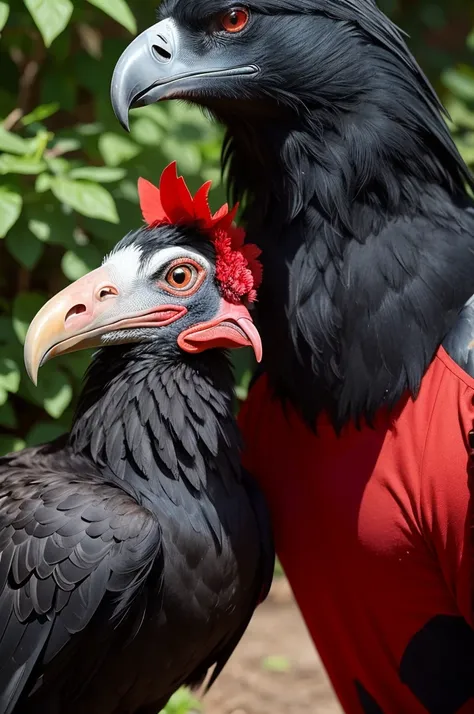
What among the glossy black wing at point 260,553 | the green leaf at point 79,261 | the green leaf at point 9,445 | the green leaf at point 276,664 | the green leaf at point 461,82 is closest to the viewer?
the glossy black wing at point 260,553

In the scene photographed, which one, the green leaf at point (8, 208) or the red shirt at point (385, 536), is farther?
the green leaf at point (8, 208)

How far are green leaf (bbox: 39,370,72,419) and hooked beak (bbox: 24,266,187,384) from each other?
2.71ft

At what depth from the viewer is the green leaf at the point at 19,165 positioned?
2729 mm

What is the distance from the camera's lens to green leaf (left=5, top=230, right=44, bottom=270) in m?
2.84

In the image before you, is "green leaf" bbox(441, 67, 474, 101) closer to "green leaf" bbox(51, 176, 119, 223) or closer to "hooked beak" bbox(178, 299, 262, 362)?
"green leaf" bbox(51, 176, 119, 223)

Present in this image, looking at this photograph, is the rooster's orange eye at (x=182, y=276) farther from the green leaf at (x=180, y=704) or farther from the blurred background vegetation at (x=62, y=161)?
the green leaf at (x=180, y=704)

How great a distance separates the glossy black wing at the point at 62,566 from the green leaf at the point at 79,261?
0.97 meters

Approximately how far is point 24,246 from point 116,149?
48 centimetres

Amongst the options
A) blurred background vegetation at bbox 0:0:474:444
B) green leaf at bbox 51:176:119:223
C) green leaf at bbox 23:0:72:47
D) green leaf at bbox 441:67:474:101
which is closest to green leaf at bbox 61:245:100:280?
blurred background vegetation at bbox 0:0:474:444

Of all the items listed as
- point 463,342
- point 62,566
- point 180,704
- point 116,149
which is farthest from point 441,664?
point 116,149

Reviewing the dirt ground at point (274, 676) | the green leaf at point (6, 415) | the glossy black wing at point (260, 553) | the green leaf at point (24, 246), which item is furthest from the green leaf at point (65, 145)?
the dirt ground at point (274, 676)

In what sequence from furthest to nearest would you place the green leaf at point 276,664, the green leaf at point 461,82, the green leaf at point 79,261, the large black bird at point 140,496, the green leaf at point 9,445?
the green leaf at point 461,82 < the green leaf at point 276,664 < the green leaf at point 9,445 < the green leaf at point 79,261 < the large black bird at point 140,496

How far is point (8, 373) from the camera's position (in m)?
2.84

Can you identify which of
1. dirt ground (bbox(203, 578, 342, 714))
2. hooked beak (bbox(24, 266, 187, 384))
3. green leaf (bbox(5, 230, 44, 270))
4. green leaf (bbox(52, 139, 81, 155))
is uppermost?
green leaf (bbox(52, 139, 81, 155))
